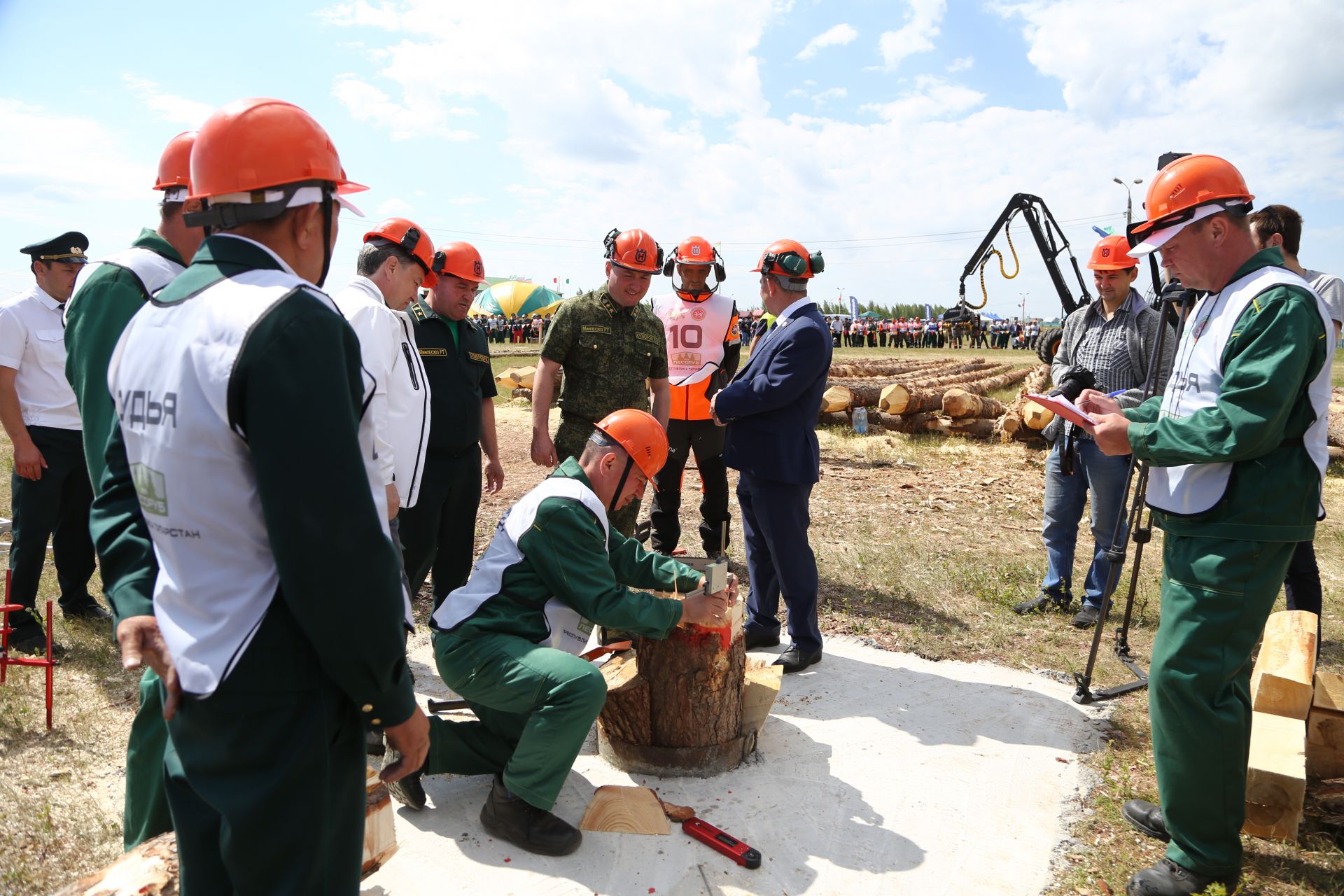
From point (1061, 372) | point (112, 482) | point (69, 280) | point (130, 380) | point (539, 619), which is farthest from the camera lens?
point (1061, 372)

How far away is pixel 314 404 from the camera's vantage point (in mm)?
1424

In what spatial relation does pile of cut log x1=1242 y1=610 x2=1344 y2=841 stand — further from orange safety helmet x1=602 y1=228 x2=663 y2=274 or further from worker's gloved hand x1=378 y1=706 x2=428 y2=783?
orange safety helmet x1=602 y1=228 x2=663 y2=274

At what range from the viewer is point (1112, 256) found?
5.24m

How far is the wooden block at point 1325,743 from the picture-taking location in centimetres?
349

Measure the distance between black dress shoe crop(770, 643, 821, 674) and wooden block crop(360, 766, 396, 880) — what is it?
241cm

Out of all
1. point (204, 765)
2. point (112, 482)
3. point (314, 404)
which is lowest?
point (204, 765)

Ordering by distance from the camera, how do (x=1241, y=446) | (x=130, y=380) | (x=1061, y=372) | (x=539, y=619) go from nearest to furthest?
(x=130, y=380) → (x=1241, y=446) → (x=539, y=619) → (x=1061, y=372)

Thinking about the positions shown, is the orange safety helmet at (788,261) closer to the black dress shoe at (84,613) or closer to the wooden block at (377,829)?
the wooden block at (377,829)

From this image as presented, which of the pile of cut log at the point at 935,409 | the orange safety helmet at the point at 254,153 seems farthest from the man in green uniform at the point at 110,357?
the pile of cut log at the point at 935,409

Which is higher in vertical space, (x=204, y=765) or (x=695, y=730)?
(x=204, y=765)

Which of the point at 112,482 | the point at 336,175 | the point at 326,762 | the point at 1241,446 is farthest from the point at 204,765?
the point at 1241,446

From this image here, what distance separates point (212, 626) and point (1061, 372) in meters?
5.37

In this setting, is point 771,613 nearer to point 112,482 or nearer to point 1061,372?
point 1061,372

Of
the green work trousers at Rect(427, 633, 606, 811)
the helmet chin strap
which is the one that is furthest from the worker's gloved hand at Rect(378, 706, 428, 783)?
the helmet chin strap
